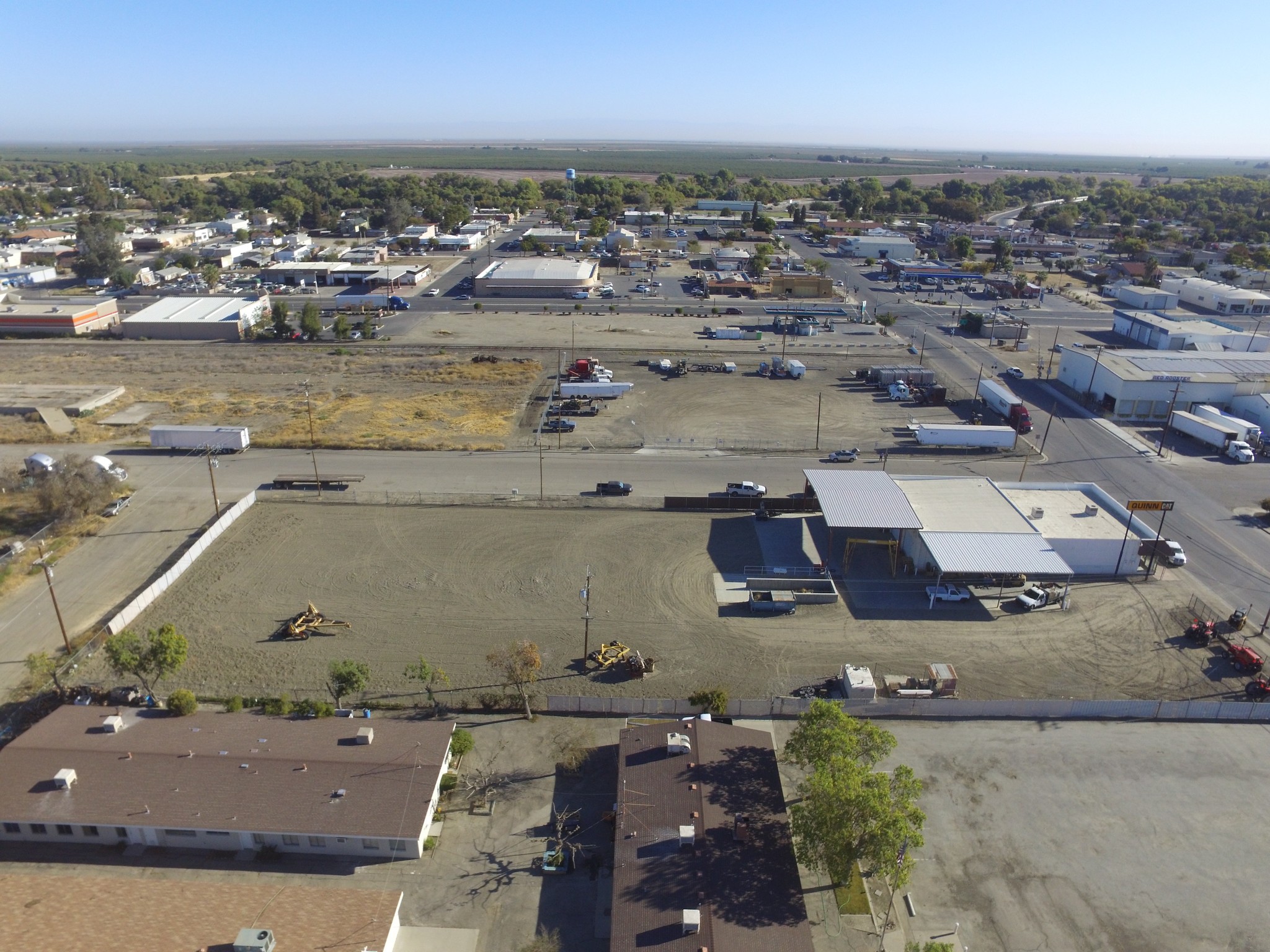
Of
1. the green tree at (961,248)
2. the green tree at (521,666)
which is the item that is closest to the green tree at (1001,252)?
the green tree at (961,248)

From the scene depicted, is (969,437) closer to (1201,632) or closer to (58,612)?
(1201,632)

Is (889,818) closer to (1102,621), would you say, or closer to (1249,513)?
(1102,621)

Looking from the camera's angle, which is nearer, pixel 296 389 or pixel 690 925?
pixel 690 925

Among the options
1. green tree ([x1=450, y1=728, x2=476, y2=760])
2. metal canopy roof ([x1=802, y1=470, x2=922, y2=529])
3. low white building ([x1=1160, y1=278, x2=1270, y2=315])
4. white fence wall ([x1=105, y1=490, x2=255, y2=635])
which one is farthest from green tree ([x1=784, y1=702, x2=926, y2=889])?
low white building ([x1=1160, y1=278, x2=1270, y2=315])

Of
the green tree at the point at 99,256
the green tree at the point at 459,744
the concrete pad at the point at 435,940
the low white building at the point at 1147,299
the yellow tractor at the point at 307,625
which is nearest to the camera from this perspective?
the concrete pad at the point at 435,940

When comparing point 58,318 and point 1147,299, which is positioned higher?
point 1147,299

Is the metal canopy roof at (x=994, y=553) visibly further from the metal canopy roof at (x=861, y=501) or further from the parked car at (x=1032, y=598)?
the metal canopy roof at (x=861, y=501)

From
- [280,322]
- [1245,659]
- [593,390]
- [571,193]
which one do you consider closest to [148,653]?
[593,390]
